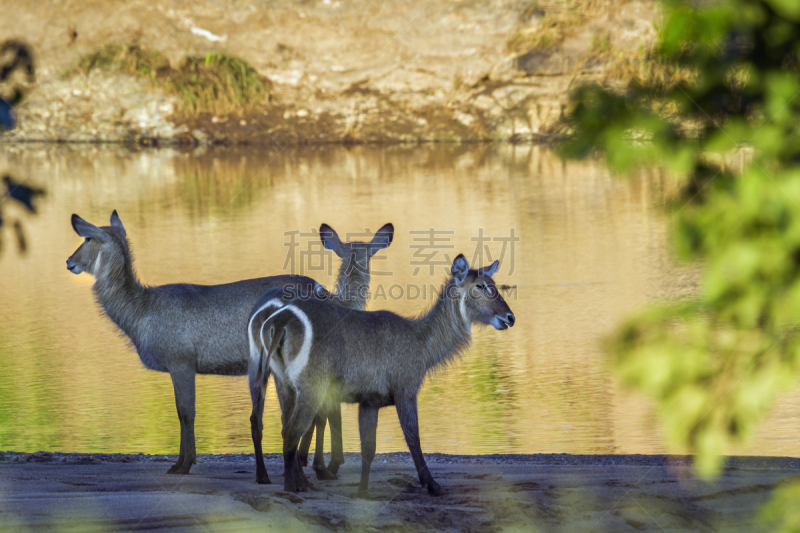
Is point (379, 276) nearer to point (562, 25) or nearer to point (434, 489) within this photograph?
point (434, 489)

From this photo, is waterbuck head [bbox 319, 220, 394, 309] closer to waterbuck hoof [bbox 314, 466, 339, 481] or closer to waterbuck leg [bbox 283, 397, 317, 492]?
waterbuck hoof [bbox 314, 466, 339, 481]

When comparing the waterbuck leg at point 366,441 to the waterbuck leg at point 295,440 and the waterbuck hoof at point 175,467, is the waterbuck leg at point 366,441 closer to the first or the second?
the waterbuck leg at point 295,440

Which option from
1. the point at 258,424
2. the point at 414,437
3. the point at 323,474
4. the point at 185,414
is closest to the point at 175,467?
the point at 185,414

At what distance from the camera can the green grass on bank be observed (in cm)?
2975

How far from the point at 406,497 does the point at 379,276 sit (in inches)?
308

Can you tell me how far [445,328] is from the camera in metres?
6.43

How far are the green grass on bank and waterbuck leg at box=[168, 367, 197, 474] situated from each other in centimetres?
2406

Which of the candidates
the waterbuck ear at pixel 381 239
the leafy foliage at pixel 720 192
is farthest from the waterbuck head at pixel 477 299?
the leafy foliage at pixel 720 192

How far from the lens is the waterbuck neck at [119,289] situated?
6.84m

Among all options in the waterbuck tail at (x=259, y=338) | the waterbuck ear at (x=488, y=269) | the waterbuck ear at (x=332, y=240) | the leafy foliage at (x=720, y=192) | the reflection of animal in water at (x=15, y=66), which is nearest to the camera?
the leafy foliage at (x=720, y=192)

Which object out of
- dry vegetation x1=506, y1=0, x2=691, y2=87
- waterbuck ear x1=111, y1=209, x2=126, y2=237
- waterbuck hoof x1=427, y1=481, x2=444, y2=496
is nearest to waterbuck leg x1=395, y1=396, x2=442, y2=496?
waterbuck hoof x1=427, y1=481, x2=444, y2=496

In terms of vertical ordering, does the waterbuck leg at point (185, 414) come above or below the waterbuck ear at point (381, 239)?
below

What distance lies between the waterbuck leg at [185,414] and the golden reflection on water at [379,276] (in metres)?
0.86

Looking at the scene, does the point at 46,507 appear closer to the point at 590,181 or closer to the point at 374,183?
the point at 374,183
